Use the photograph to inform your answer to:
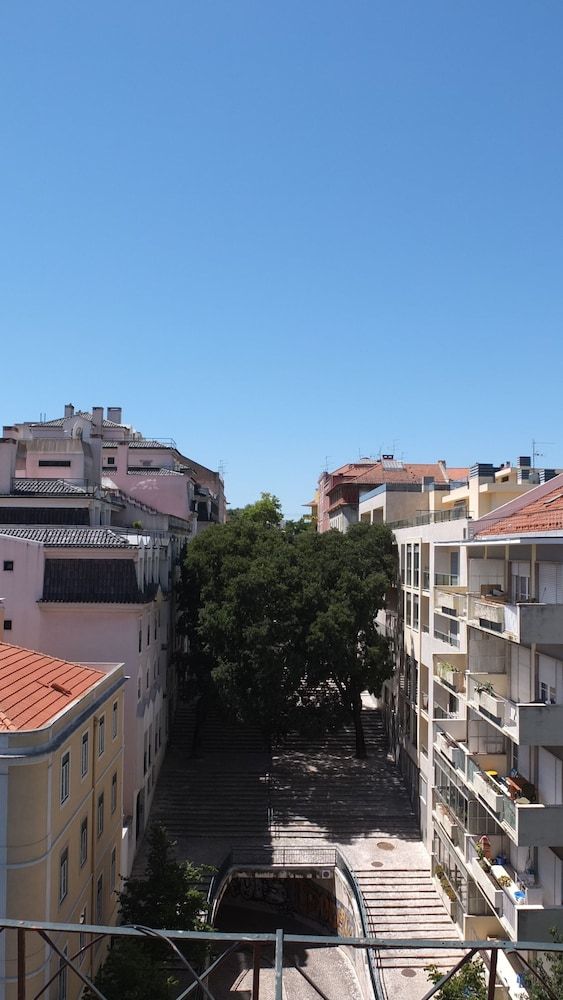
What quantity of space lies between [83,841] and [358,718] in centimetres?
2157

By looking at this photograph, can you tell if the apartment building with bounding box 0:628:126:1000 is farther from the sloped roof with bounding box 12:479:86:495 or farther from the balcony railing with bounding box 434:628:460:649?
the sloped roof with bounding box 12:479:86:495

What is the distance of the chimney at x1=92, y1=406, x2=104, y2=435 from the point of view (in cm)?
6435

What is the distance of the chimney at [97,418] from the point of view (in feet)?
211

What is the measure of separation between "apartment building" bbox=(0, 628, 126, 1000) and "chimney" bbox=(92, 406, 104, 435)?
42712 millimetres

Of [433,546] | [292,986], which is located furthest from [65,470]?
[292,986]

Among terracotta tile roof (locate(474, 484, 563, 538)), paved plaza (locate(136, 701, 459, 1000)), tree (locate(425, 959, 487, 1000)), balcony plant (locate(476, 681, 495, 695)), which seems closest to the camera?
tree (locate(425, 959, 487, 1000))

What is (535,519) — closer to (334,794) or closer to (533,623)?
(533,623)

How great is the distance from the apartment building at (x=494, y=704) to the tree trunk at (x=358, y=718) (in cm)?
323

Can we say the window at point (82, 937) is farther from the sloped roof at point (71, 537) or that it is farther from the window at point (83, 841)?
the sloped roof at point (71, 537)

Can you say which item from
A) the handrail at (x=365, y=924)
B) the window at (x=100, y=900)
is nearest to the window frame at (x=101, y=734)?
the window at (x=100, y=900)

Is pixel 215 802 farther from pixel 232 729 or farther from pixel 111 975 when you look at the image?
pixel 111 975

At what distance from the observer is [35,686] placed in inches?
769

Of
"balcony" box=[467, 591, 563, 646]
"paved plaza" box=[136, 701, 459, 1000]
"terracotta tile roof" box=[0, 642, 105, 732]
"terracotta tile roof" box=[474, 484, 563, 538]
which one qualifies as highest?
"terracotta tile roof" box=[474, 484, 563, 538]

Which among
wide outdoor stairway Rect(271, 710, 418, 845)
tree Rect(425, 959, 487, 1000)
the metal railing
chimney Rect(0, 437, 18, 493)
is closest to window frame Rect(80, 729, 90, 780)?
→ tree Rect(425, 959, 487, 1000)
